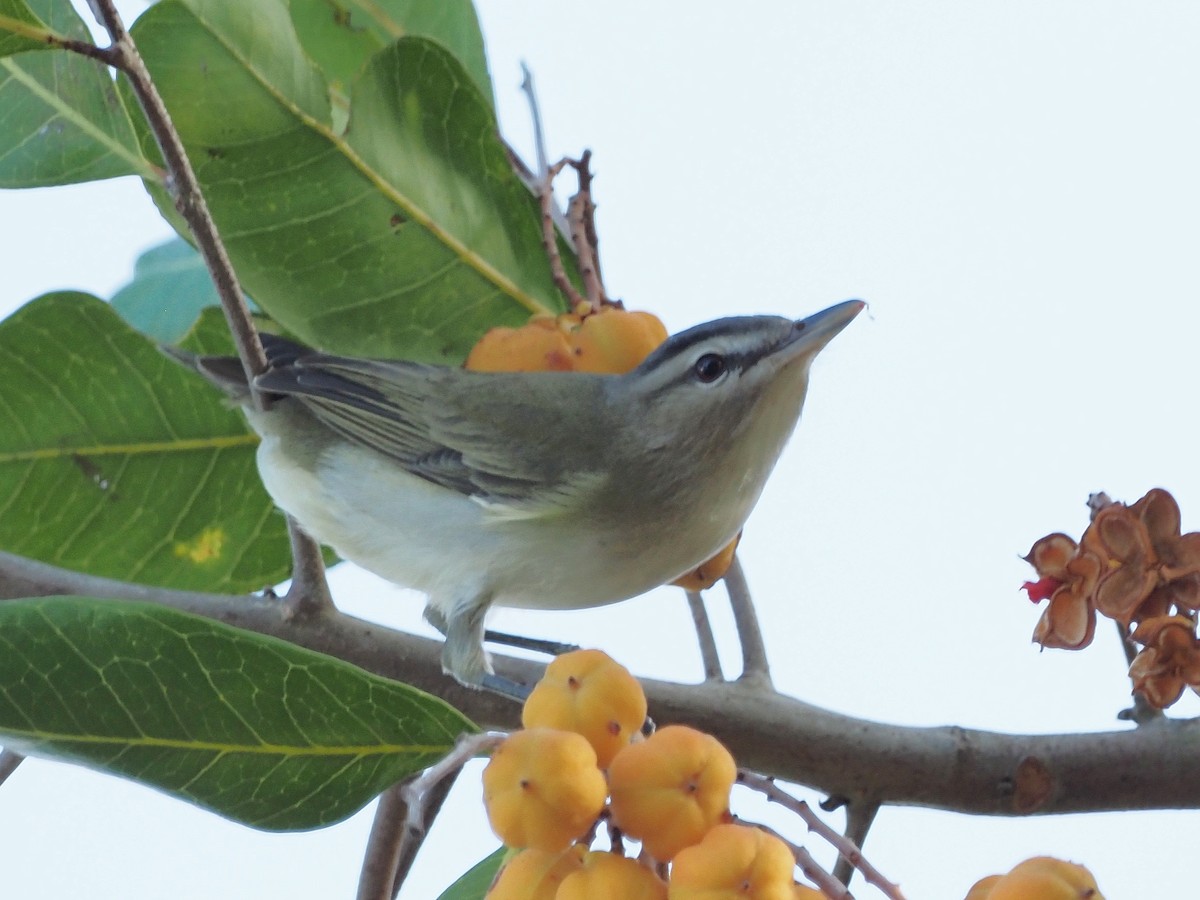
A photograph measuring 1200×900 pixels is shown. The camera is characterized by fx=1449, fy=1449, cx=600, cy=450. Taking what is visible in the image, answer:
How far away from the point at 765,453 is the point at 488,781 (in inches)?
56.8

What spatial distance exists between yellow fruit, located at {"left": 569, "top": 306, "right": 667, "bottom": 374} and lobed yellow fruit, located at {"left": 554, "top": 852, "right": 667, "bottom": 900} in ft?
4.07

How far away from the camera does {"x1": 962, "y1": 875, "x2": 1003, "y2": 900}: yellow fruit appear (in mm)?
1644

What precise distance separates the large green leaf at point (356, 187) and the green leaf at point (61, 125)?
0.14 metres

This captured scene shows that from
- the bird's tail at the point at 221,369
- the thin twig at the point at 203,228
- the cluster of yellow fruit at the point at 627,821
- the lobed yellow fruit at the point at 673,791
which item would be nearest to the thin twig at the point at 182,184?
the thin twig at the point at 203,228

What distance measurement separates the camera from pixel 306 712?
204 centimetres

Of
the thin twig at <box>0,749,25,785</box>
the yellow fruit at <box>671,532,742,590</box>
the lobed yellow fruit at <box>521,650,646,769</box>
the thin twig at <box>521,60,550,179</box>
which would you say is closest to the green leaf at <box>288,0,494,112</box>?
the thin twig at <box>521,60,550,179</box>

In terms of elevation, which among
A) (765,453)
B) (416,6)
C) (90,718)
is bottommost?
(90,718)

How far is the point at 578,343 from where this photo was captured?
2.64 metres

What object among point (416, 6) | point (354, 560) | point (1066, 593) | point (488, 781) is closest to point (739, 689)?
point (1066, 593)

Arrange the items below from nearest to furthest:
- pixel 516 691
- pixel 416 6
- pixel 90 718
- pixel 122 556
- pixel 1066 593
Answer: pixel 1066 593 → pixel 90 718 → pixel 516 691 → pixel 122 556 → pixel 416 6

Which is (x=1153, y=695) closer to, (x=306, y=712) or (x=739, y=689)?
(x=739, y=689)

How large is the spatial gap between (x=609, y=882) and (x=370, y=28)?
2.41 m

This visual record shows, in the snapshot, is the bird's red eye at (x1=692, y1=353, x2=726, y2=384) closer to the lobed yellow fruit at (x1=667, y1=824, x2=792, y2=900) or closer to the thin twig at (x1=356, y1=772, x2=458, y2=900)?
the thin twig at (x1=356, y1=772, x2=458, y2=900)

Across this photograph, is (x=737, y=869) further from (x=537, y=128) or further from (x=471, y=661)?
(x=537, y=128)
